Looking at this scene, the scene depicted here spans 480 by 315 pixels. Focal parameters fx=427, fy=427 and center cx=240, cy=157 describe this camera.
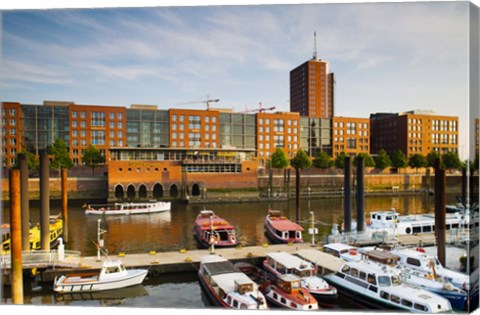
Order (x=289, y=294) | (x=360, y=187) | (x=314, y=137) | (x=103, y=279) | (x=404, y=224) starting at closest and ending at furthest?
1. (x=289, y=294)
2. (x=103, y=279)
3. (x=360, y=187)
4. (x=404, y=224)
5. (x=314, y=137)

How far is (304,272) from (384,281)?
392 centimetres

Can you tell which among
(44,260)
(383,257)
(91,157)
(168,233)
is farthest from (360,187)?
(91,157)

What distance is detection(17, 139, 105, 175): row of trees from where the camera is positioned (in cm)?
6538

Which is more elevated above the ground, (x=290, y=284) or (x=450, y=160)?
(x=450, y=160)

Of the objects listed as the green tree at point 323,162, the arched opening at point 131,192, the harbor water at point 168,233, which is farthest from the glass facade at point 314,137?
the arched opening at point 131,192

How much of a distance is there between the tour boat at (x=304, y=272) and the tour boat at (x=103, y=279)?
6817mm

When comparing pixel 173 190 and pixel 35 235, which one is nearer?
pixel 35 235

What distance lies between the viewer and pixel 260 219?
46.5m

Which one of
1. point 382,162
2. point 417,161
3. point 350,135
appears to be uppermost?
point 350,135

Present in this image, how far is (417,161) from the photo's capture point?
85.6 m

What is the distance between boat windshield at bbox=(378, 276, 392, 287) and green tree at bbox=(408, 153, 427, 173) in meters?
72.2

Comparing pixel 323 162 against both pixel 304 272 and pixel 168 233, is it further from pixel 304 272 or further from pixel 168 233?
pixel 304 272

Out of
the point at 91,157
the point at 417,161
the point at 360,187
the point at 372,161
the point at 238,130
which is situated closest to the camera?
the point at 360,187

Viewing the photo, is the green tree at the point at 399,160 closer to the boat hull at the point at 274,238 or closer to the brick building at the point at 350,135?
the brick building at the point at 350,135
